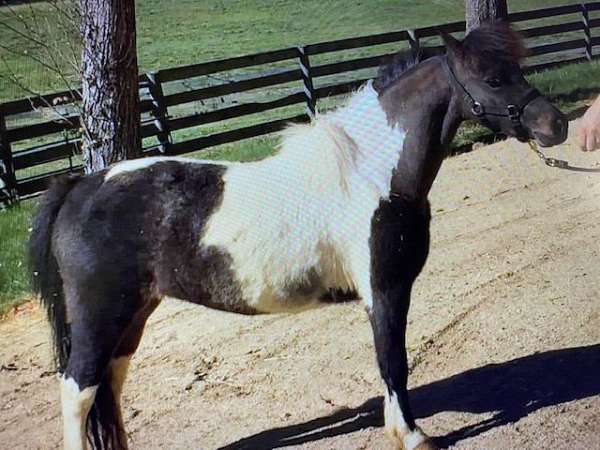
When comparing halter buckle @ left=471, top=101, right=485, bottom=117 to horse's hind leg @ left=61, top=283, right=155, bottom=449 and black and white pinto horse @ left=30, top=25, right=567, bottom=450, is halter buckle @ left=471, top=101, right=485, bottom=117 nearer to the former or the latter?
black and white pinto horse @ left=30, top=25, right=567, bottom=450

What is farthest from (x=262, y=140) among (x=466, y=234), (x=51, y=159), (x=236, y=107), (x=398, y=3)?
(x=398, y=3)

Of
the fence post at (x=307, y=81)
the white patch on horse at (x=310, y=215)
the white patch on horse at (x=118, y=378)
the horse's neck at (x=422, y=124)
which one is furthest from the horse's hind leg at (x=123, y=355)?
the fence post at (x=307, y=81)

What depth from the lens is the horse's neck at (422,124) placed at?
4.18 meters

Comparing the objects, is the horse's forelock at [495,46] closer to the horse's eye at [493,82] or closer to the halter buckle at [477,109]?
the horse's eye at [493,82]

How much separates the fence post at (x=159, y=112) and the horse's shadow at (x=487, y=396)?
23.4ft

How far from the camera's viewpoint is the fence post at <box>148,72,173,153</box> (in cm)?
1153

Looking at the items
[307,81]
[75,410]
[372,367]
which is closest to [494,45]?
[372,367]

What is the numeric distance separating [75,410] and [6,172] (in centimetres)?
643

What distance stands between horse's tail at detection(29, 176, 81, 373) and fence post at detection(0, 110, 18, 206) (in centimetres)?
594

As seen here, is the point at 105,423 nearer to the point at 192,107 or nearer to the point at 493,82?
the point at 493,82

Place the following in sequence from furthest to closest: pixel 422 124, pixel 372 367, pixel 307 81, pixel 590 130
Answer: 1. pixel 307 81
2. pixel 372 367
3. pixel 422 124
4. pixel 590 130

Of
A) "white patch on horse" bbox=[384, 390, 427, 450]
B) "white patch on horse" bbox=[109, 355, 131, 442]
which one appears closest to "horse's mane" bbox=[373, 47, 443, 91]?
"white patch on horse" bbox=[384, 390, 427, 450]

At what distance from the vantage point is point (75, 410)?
4254 mm

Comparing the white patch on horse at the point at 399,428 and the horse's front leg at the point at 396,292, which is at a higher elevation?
the horse's front leg at the point at 396,292
